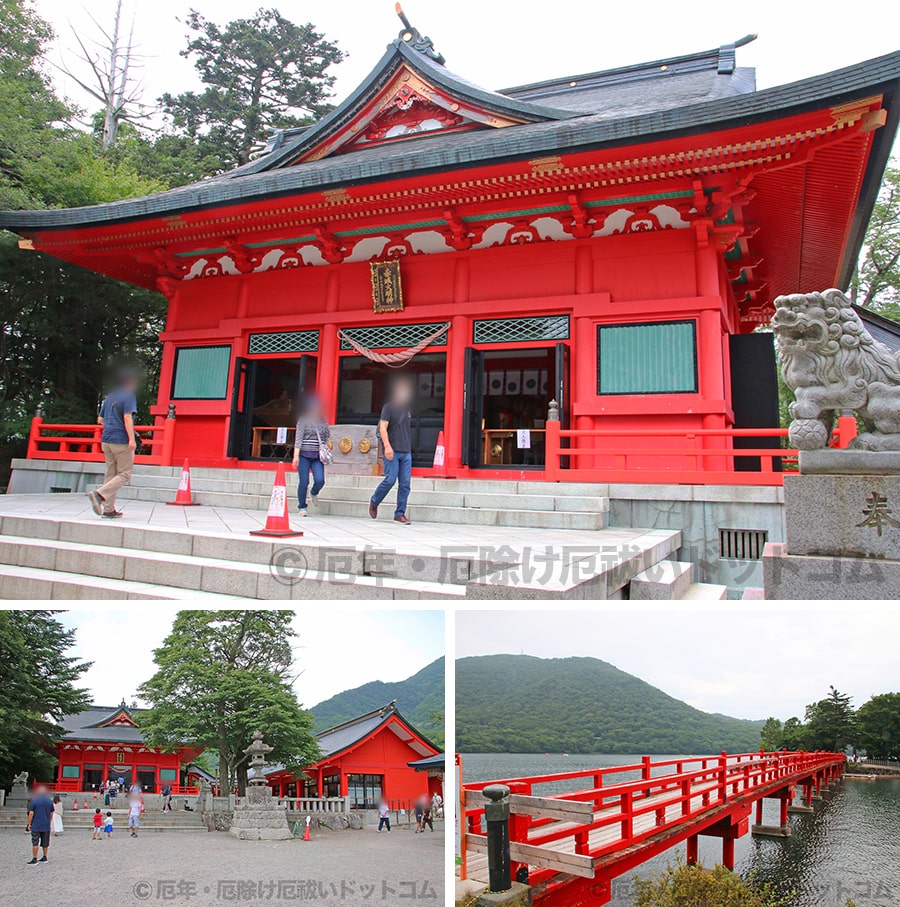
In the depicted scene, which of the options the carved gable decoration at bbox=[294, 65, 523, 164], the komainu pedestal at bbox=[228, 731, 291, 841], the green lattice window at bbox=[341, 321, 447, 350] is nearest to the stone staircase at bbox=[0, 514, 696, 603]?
the komainu pedestal at bbox=[228, 731, 291, 841]

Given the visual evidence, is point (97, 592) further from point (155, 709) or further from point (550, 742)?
point (550, 742)

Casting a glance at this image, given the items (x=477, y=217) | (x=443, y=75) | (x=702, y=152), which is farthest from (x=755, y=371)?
(x=443, y=75)

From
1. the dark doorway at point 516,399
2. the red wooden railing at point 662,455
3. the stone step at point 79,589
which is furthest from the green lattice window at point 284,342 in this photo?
the stone step at point 79,589

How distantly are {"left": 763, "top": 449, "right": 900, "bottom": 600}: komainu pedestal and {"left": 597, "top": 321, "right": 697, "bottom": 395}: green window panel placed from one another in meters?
5.01

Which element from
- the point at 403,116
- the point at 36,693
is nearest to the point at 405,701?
the point at 36,693

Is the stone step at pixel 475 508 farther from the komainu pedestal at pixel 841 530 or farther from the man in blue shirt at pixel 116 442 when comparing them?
the komainu pedestal at pixel 841 530

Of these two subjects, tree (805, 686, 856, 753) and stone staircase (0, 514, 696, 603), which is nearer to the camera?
tree (805, 686, 856, 753)

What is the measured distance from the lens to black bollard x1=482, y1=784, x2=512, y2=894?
2.68m

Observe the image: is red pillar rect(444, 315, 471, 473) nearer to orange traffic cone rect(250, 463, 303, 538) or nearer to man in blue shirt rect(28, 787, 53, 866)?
orange traffic cone rect(250, 463, 303, 538)

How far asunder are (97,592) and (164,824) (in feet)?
5.33

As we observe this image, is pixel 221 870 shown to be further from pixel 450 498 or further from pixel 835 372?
pixel 450 498

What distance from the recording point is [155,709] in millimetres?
3275

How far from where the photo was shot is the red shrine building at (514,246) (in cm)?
807

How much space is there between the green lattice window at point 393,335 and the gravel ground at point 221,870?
8.42m
